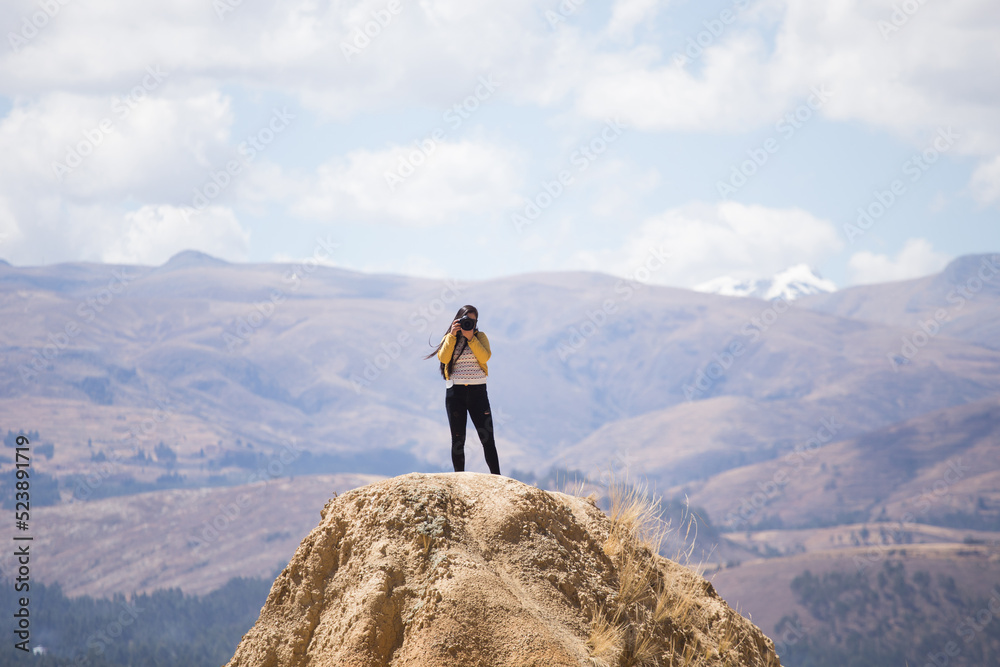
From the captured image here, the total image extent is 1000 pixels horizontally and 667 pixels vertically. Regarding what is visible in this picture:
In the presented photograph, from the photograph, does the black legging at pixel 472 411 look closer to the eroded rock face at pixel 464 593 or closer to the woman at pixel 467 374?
the woman at pixel 467 374

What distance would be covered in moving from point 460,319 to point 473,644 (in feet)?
14.4

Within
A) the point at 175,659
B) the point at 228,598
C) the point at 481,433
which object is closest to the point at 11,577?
the point at 228,598

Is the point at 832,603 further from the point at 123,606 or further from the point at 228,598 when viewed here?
Result: the point at 123,606

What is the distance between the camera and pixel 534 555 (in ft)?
27.9

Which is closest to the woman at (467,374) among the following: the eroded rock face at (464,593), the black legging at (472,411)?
the black legging at (472,411)

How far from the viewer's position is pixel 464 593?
7.79 meters

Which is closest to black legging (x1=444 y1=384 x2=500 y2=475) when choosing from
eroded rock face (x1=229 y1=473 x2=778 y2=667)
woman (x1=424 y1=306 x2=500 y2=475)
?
woman (x1=424 y1=306 x2=500 y2=475)

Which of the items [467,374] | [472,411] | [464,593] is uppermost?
[467,374]

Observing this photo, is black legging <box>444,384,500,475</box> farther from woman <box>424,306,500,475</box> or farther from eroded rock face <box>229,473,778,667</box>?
eroded rock face <box>229,473,778,667</box>

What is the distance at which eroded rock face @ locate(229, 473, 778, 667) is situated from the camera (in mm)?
7684

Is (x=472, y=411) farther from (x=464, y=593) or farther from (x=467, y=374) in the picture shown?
(x=464, y=593)

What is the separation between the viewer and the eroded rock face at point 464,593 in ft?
25.2

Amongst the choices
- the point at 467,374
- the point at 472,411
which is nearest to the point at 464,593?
the point at 472,411

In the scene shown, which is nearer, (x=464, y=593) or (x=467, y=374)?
(x=464, y=593)
